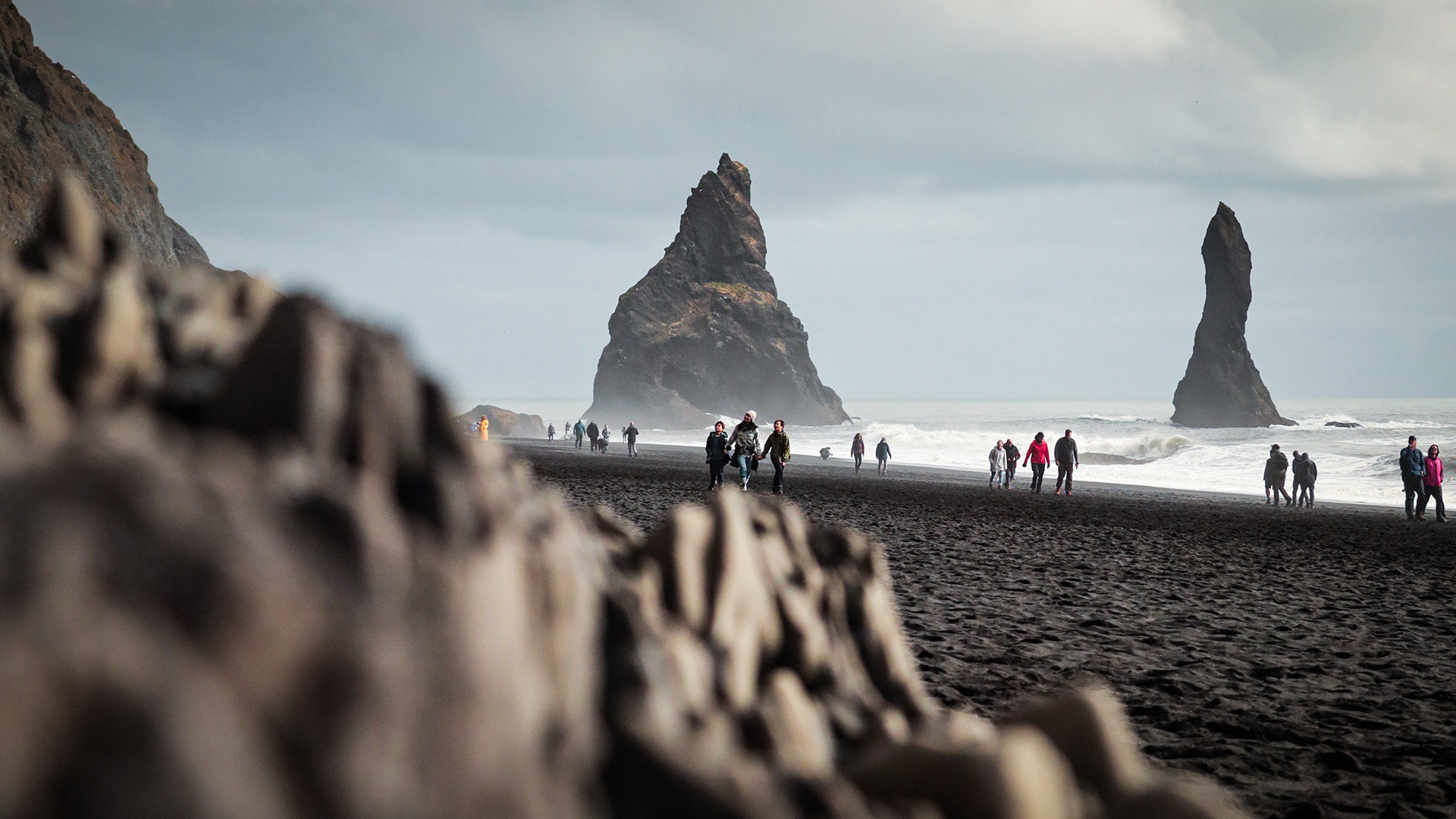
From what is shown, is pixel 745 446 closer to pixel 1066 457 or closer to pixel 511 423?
pixel 1066 457

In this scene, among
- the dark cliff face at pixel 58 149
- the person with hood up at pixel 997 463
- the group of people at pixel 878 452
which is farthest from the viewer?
the group of people at pixel 878 452

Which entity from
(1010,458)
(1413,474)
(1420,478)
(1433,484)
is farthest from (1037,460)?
(1433,484)

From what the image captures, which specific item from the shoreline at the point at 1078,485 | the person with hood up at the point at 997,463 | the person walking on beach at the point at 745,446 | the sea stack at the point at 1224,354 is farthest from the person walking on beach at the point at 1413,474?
the sea stack at the point at 1224,354

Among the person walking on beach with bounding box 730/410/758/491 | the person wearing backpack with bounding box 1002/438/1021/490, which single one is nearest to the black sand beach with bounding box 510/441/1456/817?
the person walking on beach with bounding box 730/410/758/491

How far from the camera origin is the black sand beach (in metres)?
3.84

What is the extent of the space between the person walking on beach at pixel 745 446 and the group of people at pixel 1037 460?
32.2 ft

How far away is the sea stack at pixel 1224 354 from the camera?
389ft

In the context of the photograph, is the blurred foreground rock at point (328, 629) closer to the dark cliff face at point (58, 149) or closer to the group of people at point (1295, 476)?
the group of people at point (1295, 476)

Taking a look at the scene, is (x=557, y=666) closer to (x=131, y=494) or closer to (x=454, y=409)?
(x=454, y=409)

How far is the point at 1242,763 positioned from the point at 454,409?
12.4 ft

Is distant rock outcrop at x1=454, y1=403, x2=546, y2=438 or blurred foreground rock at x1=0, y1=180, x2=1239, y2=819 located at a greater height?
distant rock outcrop at x1=454, y1=403, x2=546, y2=438

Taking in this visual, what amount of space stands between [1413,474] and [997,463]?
10791 mm

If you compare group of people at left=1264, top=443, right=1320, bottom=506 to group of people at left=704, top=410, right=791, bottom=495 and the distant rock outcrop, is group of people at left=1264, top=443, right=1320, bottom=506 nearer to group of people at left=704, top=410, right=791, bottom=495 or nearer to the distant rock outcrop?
group of people at left=704, top=410, right=791, bottom=495

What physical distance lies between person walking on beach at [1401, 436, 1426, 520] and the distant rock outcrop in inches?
2481
